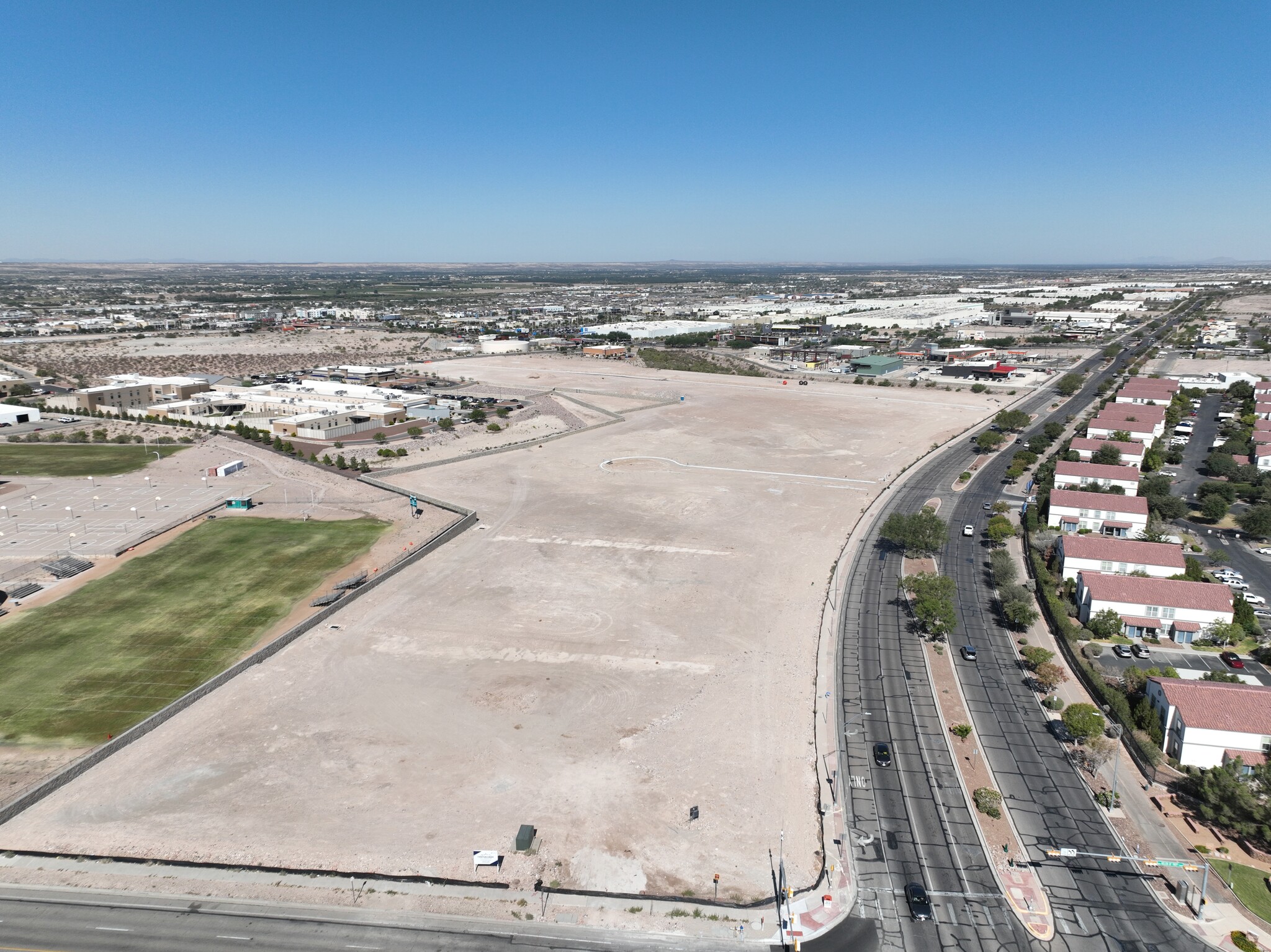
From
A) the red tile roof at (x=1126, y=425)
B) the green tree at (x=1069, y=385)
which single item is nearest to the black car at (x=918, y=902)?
the red tile roof at (x=1126, y=425)

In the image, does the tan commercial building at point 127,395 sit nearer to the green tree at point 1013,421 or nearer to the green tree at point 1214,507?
the green tree at point 1013,421

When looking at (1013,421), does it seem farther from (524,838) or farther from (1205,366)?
(524,838)

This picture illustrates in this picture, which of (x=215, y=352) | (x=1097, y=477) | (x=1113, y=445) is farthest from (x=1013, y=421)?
(x=215, y=352)

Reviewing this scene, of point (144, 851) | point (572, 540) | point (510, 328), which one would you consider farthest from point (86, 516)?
point (510, 328)

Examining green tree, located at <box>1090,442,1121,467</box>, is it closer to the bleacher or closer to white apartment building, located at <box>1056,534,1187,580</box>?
white apartment building, located at <box>1056,534,1187,580</box>

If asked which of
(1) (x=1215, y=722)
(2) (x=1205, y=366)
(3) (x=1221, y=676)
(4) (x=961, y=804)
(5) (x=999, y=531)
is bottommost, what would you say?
(4) (x=961, y=804)

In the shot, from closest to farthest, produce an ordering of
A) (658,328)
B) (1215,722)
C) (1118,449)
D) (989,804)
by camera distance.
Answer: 1. (989,804)
2. (1215,722)
3. (1118,449)
4. (658,328)
